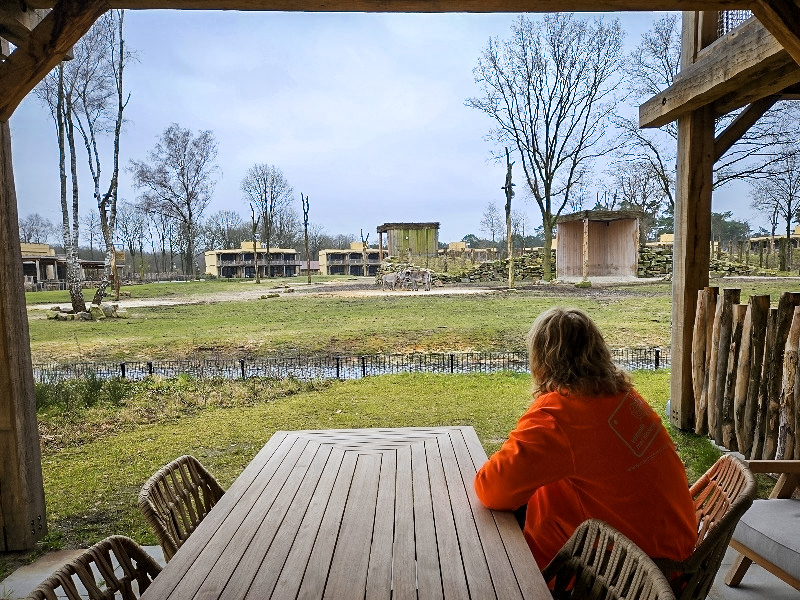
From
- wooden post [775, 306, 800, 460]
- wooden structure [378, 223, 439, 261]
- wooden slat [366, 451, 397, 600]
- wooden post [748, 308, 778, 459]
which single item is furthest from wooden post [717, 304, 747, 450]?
wooden structure [378, 223, 439, 261]

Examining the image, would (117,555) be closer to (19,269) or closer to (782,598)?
(19,269)

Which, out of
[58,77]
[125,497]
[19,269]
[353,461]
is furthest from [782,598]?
[58,77]

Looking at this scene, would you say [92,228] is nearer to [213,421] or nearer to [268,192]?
[268,192]

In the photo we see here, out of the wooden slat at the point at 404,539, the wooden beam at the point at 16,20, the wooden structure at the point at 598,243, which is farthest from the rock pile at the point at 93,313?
the wooden structure at the point at 598,243

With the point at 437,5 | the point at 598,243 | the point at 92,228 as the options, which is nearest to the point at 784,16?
the point at 437,5

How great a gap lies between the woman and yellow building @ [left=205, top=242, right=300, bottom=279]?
8.06 m

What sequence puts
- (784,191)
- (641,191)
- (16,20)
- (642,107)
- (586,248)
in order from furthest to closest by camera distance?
1. (586,248)
2. (641,191)
3. (784,191)
4. (642,107)
5. (16,20)

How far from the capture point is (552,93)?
388 inches

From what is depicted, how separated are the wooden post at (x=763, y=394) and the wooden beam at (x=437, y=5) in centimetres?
183

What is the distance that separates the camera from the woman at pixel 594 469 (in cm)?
146

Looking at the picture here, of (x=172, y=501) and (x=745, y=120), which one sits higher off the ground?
(x=745, y=120)

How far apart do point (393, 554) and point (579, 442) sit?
57cm

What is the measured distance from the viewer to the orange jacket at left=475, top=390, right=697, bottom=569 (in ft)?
4.80

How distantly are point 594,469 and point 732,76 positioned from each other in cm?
276
